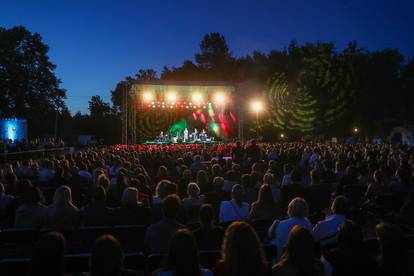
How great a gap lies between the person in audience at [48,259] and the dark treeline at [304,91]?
1427 inches

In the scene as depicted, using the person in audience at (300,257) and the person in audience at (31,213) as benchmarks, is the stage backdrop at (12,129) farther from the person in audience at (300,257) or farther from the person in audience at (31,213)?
the person in audience at (300,257)

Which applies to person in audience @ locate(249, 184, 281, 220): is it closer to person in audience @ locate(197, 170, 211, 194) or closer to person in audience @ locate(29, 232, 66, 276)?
person in audience @ locate(197, 170, 211, 194)

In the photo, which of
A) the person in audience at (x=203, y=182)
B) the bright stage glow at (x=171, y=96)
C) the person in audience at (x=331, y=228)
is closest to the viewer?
the person in audience at (x=331, y=228)

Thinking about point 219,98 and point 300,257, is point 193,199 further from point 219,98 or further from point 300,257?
point 219,98

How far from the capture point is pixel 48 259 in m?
2.83

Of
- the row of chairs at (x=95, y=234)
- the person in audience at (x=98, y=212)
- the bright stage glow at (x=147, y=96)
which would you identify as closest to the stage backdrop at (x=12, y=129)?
the bright stage glow at (x=147, y=96)

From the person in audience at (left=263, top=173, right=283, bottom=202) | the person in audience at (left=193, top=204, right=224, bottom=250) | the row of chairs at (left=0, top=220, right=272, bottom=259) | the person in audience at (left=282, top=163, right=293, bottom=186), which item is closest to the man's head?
the person in audience at (left=193, top=204, right=224, bottom=250)

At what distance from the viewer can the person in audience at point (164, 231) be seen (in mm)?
4348

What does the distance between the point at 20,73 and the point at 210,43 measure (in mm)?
32808

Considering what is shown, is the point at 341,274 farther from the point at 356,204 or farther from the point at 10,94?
the point at 10,94

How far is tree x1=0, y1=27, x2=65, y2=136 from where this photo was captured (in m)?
37.6

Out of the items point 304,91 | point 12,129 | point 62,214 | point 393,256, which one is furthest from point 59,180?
point 304,91

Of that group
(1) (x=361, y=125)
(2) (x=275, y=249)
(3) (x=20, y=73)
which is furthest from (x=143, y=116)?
(2) (x=275, y=249)

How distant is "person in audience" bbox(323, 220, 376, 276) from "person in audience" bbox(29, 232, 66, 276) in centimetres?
207
